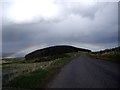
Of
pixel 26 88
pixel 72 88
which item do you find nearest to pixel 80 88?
pixel 72 88

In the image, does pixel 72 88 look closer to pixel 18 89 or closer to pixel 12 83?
pixel 18 89

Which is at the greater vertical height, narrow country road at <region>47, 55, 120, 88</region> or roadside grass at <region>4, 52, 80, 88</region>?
narrow country road at <region>47, 55, 120, 88</region>

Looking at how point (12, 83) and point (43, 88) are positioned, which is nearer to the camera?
point (43, 88)

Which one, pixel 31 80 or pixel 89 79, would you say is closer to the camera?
pixel 89 79

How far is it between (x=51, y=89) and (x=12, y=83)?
630 centimetres

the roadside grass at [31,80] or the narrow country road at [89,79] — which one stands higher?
the narrow country road at [89,79]

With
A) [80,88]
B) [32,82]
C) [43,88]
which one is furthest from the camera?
[32,82]

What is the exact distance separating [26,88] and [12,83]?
3.92 m

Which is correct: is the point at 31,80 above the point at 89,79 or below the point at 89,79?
below

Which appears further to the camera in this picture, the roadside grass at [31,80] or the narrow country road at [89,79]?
the roadside grass at [31,80]

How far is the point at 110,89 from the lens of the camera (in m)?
13.9

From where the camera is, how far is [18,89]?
1777cm

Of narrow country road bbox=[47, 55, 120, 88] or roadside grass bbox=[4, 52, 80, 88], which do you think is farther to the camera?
roadside grass bbox=[4, 52, 80, 88]

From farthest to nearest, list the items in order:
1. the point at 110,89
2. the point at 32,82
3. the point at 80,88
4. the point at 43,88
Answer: the point at 32,82 < the point at 43,88 < the point at 80,88 < the point at 110,89
